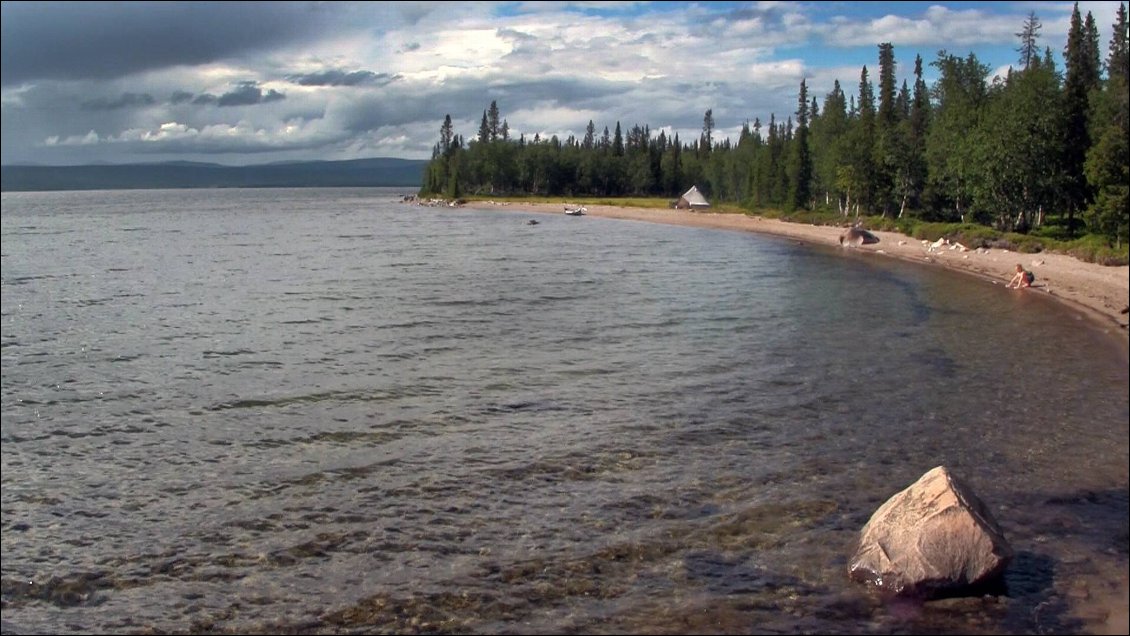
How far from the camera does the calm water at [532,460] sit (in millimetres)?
12258

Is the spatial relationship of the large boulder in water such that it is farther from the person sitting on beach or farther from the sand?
the person sitting on beach

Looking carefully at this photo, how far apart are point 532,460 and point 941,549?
27.4 ft

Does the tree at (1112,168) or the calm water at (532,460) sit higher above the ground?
the tree at (1112,168)

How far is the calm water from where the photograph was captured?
12258mm

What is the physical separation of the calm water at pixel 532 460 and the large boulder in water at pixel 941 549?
0.32 meters

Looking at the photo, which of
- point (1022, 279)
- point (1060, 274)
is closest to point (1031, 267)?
point (1060, 274)

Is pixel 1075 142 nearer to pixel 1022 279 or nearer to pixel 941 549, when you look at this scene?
pixel 1022 279

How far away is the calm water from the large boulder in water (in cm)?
32

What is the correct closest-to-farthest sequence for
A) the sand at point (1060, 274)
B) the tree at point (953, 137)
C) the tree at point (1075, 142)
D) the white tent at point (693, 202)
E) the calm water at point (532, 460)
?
the sand at point (1060, 274)
the calm water at point (532, 460)
the tree at point (1075, 142)
the tree at point (953, 137)
the white tent at point (693, 202)

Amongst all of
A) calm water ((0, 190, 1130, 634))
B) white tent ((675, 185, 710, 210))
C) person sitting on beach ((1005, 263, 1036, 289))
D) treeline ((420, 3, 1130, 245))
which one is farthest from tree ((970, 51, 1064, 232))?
white tent ((675, 185, 710, 210))

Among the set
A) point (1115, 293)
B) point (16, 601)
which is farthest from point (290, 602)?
point (1115, 293)

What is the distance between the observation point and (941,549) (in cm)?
1217

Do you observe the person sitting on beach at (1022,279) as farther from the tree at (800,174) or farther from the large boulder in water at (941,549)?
the tree at (800,174)

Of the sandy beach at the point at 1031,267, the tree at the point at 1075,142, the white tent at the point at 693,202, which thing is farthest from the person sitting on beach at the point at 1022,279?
the white tent at the point at 693,202
